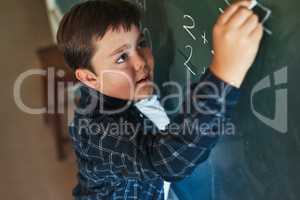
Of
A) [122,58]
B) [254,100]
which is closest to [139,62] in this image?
[122,58]

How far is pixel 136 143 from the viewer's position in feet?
2.75

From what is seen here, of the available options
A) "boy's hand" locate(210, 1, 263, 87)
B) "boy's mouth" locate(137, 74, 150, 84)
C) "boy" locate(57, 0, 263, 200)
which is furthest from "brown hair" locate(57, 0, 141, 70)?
"boy's hand" locate(210, 1, 263, 87)

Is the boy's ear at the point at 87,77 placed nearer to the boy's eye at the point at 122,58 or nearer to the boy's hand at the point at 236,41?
the boy's eye at the point at 122,58

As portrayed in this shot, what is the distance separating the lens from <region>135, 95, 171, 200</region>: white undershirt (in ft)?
3.31

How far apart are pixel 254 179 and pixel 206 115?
6.9 inches

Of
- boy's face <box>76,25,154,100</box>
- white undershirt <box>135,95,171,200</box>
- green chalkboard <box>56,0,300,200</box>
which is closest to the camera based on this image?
green chalkboard <box>56,0,300,200</box>

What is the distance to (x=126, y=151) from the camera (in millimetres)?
845

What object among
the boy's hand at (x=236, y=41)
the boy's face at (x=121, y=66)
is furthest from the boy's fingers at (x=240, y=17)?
the boy's face at (x=121, y=66)

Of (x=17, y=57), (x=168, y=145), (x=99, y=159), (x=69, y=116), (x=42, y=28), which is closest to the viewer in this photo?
(x=168, y=145)

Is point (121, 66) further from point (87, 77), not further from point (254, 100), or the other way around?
point (254, 100)

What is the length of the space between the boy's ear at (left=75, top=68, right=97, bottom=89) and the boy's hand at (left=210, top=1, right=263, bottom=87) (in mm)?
342

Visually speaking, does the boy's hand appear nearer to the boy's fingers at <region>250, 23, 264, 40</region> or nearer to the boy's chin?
the boy's fingers at <region>250, 23, 264, 40</region>

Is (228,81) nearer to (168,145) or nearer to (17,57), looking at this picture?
(168,145)

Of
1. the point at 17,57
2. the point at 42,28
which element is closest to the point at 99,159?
the point at 17,57
